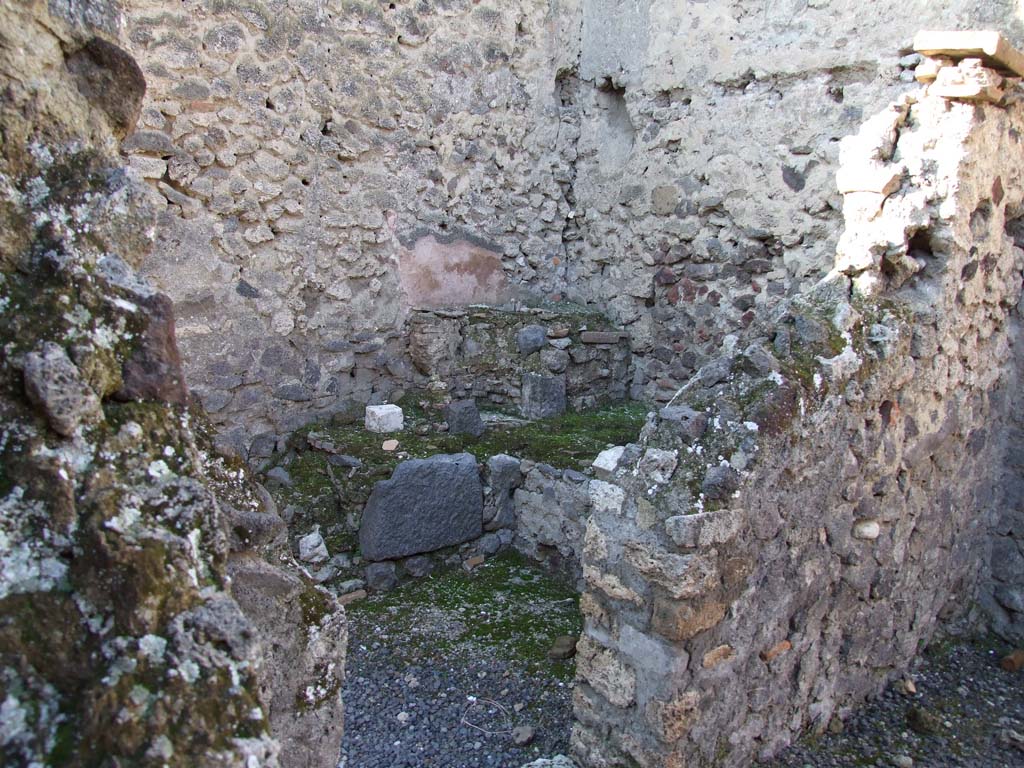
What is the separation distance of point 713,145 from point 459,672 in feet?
11.1

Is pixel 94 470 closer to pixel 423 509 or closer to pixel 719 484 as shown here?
pixel 719 484

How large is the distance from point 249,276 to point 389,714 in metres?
2.52

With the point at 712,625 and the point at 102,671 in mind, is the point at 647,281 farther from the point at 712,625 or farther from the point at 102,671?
the point at 102,671

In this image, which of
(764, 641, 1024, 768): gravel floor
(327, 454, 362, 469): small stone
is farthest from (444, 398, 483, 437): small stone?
(764, 641, 1024, 768): gravel floor

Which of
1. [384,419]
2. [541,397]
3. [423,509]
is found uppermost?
[541,397]

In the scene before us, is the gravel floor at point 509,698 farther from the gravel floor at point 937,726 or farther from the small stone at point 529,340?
the small stone at point 529,340

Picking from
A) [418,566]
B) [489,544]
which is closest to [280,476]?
[418,566]

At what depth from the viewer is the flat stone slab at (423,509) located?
4602mm

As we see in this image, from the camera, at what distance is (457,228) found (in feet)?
18.9

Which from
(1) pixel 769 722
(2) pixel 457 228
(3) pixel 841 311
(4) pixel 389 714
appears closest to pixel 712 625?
(1) pixel 769 722

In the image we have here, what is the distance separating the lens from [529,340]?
572cm

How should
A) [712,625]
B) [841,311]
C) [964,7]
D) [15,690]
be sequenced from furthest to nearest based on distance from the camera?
[964,7] → [841,311] → [712,625] → [15,690]

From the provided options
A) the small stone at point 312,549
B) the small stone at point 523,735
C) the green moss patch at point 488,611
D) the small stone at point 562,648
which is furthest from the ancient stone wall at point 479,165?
the small stone at point 523,735

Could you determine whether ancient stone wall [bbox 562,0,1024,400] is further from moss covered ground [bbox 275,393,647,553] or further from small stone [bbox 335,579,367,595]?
small stone [bbox 335,579,367,595]
